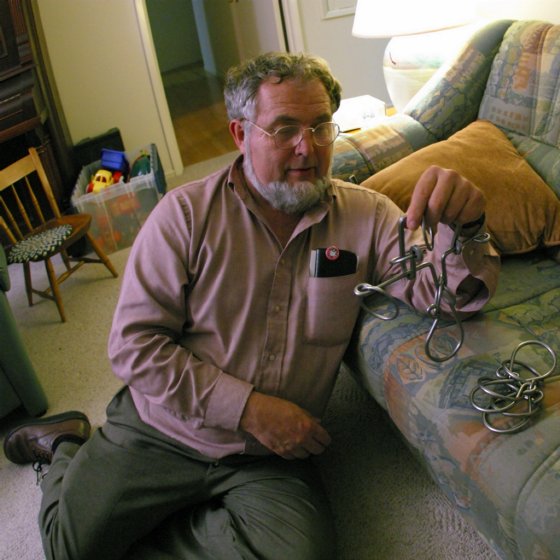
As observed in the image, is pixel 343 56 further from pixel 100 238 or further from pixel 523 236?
pixel 523 236

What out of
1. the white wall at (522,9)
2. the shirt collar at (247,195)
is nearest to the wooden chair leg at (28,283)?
the shirt collar at (247,195)

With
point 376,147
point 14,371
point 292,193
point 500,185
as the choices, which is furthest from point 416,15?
point 14,371

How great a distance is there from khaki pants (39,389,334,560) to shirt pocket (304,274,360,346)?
303 mm

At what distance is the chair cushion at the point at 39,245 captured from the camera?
7.22 feet

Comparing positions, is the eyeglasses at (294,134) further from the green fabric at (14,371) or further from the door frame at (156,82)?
the door frame at (156,82)

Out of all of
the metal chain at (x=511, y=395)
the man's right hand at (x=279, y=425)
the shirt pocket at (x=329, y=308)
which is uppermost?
the shirt pocket at (x=329, y=308)

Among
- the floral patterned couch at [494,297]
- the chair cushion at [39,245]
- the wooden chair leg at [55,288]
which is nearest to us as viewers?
the floral patterned couch at [494,297]

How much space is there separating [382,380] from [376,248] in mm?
284

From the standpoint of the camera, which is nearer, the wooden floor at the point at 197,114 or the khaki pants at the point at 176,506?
the khaki pants at the point at 176,506

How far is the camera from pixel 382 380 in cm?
116

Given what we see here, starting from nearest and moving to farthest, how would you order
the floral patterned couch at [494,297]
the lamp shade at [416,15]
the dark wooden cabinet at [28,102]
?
the floral patterned couch at [494,297], the lamp shade at [416,15], the dark wooden cabinet at [28,102]

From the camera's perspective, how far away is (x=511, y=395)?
94 centimetres

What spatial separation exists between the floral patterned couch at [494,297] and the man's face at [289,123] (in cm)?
33

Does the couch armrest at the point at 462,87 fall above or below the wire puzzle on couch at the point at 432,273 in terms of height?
above
